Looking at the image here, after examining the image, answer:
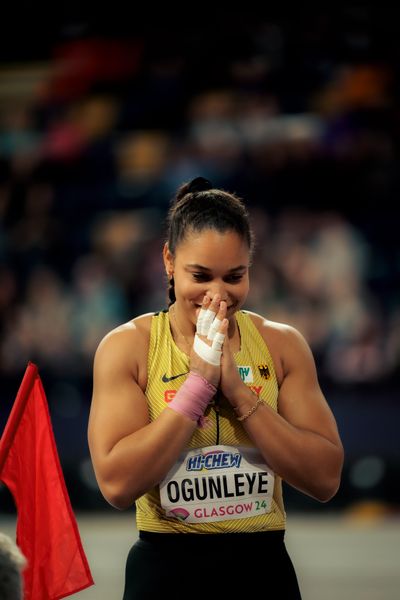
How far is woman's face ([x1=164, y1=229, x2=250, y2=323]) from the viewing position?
2352mm

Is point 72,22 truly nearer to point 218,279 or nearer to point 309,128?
point 309,128

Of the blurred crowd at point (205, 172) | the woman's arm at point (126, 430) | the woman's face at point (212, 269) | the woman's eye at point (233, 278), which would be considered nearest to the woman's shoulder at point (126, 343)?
the woman's arm at point (126, 430)

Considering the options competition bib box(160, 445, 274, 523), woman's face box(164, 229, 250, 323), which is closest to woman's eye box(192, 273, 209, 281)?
woman's face box(164, 229, 250, 323)

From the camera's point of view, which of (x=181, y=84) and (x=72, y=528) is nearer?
(x=72, y=528)

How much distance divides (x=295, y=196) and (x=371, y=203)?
617mm

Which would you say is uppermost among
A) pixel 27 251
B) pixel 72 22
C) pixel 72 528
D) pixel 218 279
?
pixel 72 22

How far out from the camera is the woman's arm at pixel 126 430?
2.25 metres

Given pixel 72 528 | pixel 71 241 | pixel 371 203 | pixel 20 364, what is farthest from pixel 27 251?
pixel 72 528

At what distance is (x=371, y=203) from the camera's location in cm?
855

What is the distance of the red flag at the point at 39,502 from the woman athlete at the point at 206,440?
0.58ft

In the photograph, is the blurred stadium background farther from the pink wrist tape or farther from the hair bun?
the pink wrist tape

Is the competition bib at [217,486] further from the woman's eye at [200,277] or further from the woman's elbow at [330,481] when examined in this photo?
the woman's eye at [200,277]

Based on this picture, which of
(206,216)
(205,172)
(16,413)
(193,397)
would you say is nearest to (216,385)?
(193,397)

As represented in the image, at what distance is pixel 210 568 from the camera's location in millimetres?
2312
